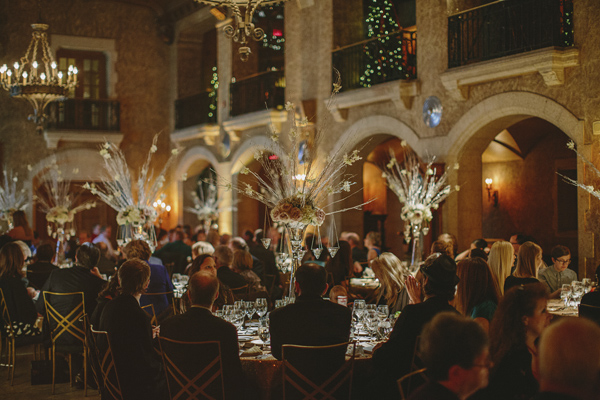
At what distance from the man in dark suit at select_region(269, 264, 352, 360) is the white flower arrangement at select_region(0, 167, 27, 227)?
11970mm

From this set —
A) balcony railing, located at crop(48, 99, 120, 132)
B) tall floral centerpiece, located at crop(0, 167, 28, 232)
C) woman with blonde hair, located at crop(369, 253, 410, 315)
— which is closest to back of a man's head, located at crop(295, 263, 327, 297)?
woman with blonde hair, located at crop(369, 253, 410, 315)

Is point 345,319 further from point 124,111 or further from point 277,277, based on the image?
point 124,111

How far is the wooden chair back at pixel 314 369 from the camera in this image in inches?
144

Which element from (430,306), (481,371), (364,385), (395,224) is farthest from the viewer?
(395,224)

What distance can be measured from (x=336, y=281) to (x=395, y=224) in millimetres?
7283

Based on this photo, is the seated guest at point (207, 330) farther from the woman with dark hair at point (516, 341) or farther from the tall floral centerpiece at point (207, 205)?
the tall floral centerpiece at point (207, 205)

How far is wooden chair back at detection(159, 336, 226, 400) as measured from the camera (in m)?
3.63

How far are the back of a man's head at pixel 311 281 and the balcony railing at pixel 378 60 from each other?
22.6ft

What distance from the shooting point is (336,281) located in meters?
7.97

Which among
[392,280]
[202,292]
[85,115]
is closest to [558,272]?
[392,280]

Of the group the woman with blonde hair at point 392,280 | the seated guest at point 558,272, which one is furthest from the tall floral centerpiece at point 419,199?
the woman with blonde hair at point 392,280

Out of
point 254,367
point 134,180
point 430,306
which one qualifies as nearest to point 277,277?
point 254,367

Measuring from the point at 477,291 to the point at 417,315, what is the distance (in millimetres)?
733

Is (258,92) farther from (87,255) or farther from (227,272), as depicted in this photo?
(87,255)
